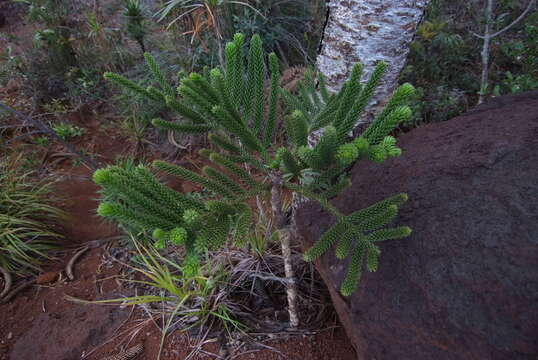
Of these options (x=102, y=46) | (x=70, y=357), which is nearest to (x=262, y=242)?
(x=70, y=357)

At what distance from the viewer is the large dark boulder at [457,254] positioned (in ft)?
2.92

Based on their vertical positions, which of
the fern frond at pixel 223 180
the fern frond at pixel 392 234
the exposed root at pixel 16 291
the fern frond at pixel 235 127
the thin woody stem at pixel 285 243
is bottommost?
the exposed root at pixel 16 291

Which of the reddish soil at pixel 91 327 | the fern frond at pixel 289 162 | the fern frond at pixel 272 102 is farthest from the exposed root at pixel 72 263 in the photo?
the fern frond at pixel 289 162

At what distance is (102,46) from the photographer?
4.36 m

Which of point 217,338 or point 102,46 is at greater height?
point 102,46

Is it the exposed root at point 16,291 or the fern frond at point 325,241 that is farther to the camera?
the exposed root at point 16,291

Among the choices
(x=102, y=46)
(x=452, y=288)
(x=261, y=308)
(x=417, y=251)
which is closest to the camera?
(x=452, y=288)

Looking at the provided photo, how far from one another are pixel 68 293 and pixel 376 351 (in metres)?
2.29

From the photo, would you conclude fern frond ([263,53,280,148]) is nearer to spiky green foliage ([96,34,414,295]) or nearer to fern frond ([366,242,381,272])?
spiky green foliage ([96,34,414,295])

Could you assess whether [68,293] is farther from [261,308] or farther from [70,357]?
[261,308]

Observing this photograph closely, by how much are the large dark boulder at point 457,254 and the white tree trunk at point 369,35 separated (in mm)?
608

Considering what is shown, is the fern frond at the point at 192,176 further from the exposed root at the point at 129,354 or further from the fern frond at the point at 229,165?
the exposed root at the point at 129,354

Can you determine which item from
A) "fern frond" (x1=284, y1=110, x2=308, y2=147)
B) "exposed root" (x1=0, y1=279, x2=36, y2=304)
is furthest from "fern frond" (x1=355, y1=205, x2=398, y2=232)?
"exposed root" (x1=0, y1=279, x2=36, y2=304)

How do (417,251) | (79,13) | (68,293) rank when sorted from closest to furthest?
1. (417,251)
2. (68,293)
3. (79,13)
